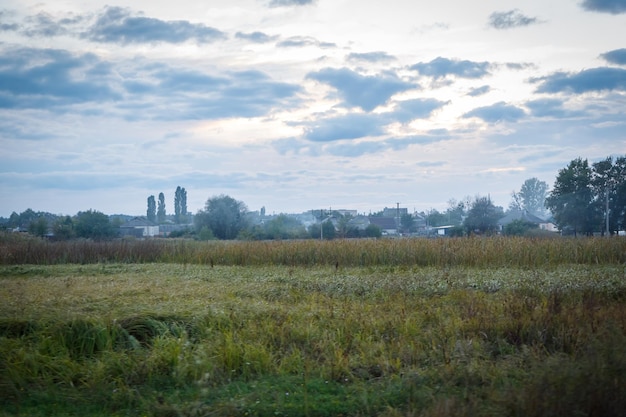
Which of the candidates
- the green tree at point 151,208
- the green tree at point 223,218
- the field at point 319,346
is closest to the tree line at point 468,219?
the green tree at point 223,218

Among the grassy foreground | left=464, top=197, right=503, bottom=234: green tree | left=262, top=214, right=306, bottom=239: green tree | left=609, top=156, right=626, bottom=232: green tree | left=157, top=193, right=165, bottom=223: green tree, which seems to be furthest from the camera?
left=157, top=193, right=165, bottom=223: green tree

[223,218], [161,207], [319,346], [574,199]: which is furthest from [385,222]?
[319,346]

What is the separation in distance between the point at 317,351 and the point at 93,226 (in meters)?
36.1

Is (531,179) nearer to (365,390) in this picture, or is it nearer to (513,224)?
(513,224)

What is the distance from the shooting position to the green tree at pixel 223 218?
147 ft

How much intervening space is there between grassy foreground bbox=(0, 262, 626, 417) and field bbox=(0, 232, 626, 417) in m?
0.02

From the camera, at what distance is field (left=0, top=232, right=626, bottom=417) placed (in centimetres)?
602

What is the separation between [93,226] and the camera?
40812 millimetres

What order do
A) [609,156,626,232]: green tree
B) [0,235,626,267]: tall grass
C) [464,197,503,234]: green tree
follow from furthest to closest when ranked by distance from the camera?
[464,197,503,234]: green tree → [609,156,626,232]: green tree → [0,235,626,267]: tall grass

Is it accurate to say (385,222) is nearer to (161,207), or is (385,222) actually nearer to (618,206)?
(618,206)

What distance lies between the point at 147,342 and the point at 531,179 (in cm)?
7760

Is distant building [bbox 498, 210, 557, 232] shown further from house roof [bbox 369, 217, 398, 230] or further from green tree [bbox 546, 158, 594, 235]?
house roof [bbox 369, 217, 398, 230]

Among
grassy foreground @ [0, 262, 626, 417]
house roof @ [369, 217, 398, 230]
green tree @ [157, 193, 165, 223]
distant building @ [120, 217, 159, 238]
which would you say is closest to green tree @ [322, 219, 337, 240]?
house roof @ [369, 217, 398, 230]

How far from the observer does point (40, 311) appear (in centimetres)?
966
